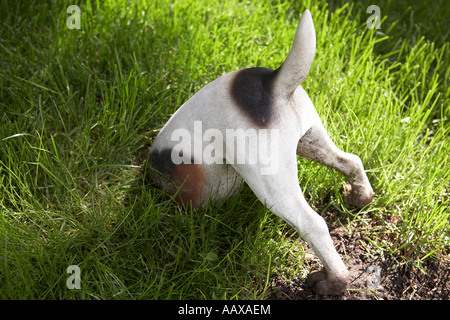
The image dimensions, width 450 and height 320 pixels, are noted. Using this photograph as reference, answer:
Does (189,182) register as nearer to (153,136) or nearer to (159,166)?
(159,166)

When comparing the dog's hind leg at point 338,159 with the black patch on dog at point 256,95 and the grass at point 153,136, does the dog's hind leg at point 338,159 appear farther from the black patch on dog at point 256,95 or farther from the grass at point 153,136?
the black patch on dog at point 256,95

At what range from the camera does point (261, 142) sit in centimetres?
139

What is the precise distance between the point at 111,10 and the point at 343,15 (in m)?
1.29

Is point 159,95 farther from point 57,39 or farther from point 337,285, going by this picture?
point 337,285

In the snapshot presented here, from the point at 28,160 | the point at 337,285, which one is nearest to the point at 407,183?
the point at 337,285

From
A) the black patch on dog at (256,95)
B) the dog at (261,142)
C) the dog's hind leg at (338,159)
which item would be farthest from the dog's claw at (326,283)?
the black patch on dog at (256,95)

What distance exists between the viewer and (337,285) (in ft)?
4.95

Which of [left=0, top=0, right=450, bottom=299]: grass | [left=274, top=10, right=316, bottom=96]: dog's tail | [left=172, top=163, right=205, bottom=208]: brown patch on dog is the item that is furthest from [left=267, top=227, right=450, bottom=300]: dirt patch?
[left=274, top=10, right=316, bottom=96]: dog's tail

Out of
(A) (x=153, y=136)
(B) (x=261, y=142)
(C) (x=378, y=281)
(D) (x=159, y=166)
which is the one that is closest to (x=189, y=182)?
(D) (x=159, y=166)

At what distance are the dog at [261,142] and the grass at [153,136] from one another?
144 mm

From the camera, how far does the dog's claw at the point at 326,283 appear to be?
59.2 inches

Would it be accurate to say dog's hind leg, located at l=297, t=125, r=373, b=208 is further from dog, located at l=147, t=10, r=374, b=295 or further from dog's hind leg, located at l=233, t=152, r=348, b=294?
dog's hind leg, located at l=233, t=152, r=348, b=294

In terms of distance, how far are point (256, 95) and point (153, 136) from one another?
74 cm
